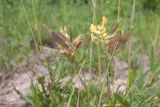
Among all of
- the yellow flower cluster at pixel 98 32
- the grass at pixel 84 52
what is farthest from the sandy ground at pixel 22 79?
the yellow flower cluster at pixel 98 32

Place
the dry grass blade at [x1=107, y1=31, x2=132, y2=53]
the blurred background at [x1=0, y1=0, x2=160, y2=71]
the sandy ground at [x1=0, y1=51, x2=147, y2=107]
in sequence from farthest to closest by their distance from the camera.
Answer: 1. the blurred background at [x1=0, y1=0, x2=160, y2=71]
2. the sandy ground at [x1=0, y1=51, x2=147, y2=107]
3. the dry grass blade at [x1=107, y1=31, x2=132, y2=53]

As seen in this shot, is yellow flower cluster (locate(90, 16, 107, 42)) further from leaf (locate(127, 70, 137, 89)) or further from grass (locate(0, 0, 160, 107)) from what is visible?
leaf (locate(127, 70, 137, 89))

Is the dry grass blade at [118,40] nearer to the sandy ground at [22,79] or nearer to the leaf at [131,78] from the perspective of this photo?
the leaf at [131,78]

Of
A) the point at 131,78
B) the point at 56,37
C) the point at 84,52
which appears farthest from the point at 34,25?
the point at 56,37

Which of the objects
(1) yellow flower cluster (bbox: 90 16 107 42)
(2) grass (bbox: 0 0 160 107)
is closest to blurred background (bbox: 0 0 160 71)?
(2) grass (bbox: 0 0 160 107)

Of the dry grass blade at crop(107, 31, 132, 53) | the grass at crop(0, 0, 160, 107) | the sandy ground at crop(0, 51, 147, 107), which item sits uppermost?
the dry grass blade at crop(107, 31, 132, 53)

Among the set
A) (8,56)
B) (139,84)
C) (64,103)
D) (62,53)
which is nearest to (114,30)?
(62,53)

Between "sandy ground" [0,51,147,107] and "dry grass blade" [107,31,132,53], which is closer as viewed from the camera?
"dry grass blade" [107,31,132,53]

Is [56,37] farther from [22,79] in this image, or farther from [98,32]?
[22,79]

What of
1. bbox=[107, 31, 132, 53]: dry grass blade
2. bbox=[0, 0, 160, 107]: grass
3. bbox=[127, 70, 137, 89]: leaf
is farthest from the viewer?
bbox=[127, 70, 137, 89]: leaf
